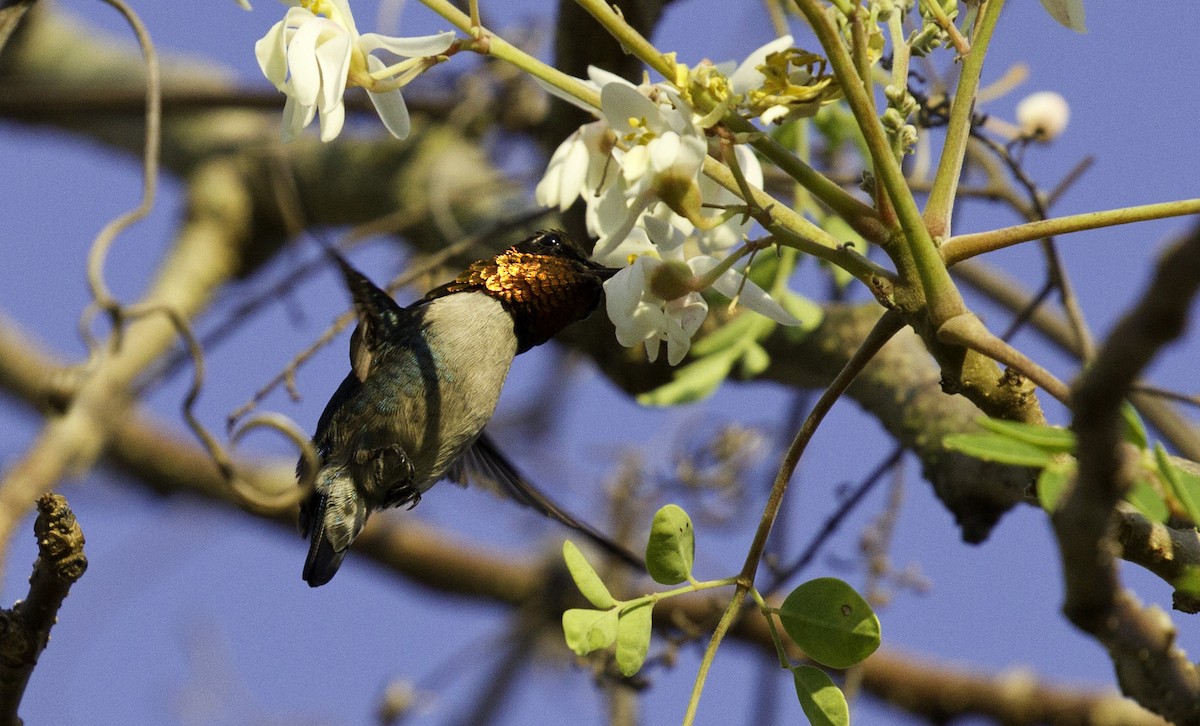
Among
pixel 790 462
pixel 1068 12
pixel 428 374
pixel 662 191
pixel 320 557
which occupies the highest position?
pixel 1068 12

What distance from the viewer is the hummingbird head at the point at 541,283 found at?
64.5 inches

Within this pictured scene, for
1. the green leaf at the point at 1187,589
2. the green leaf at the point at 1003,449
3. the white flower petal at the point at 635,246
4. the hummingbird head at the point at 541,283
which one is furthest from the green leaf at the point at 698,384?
the green leaf at the point at 1003,449

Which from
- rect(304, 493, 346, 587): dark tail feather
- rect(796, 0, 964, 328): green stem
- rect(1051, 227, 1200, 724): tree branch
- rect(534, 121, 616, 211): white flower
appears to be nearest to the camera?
rect(1051, 227, 1200, 724): tree branch

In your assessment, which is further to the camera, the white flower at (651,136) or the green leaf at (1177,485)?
the white flower at (651,136)

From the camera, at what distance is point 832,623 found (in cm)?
101

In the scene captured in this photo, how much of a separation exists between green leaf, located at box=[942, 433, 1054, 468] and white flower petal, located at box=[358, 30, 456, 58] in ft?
1.46

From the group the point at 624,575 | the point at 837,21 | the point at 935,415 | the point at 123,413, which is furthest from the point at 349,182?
the point at 837,21

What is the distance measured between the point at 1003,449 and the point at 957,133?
12.4 inches

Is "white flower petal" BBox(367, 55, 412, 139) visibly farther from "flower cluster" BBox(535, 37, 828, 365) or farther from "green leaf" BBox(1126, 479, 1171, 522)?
"green leaf" BBox(1126, 479, 1171, 522)

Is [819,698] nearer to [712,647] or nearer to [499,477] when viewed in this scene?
[712,647]

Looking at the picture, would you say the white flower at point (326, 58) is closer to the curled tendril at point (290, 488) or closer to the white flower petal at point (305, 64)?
the white flower petal at point (305, 64)

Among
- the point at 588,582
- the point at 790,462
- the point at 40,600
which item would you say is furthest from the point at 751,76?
the point at 40,600

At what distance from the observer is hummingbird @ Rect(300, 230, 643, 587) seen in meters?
1.54

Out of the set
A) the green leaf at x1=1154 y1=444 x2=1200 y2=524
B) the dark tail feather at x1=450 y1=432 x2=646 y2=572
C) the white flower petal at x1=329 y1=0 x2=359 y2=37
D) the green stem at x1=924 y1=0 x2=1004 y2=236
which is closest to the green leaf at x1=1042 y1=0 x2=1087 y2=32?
the green stem at x1=924 y1=0 x2=1004 y2=236
